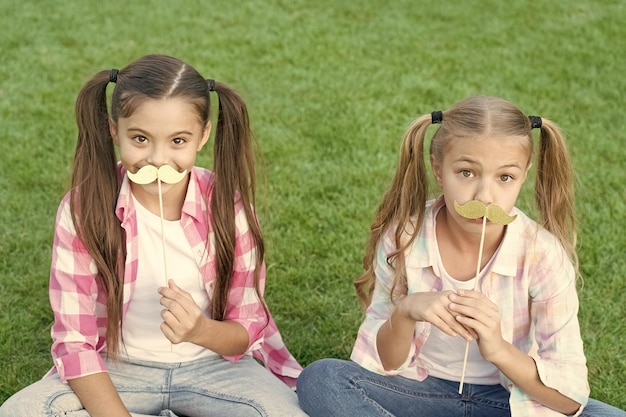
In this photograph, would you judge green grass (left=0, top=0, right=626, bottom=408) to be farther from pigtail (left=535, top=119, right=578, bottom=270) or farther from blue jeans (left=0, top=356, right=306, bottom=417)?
pigtail (left=535, top=119, right=578, bottom=270)

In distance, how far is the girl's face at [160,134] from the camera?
2250 millimetres

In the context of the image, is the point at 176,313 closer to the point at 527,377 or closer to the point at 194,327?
the point at 194,327

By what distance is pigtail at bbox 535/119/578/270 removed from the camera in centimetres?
229

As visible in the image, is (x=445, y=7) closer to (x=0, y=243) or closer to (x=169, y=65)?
(x=0, y=243)

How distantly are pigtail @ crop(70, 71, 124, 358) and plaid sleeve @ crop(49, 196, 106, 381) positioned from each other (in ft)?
0.10

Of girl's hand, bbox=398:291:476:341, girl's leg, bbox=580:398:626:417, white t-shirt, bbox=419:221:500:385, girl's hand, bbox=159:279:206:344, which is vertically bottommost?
girl's leg, bbox=580:398:626:417

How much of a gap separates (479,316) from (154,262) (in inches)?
34.1

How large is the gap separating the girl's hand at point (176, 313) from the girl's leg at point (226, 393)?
304mm

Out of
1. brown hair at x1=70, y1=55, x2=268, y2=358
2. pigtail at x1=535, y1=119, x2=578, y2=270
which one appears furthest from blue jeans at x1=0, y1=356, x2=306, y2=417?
pigtail at x1=535, y1=119, x2=578, y2=270

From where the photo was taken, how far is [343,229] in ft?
11.7

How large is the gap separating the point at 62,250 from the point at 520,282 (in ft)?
3.74

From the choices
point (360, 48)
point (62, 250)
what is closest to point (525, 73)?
point (360, 48)

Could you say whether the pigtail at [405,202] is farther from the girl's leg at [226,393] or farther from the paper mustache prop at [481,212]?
the girl's leg at [226,393]

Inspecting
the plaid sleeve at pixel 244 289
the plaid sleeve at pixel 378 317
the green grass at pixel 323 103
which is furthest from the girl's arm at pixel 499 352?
the plaid sleeve at pixel 244 289
